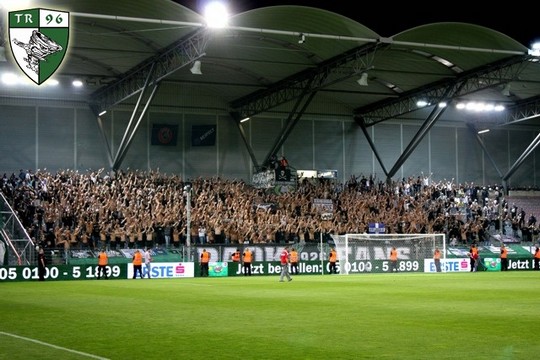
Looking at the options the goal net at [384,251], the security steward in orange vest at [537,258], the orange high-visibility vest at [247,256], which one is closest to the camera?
the orange high-visibility vest at [247,256]

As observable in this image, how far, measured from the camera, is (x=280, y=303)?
22.1 meters

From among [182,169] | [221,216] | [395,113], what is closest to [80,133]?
[182,169]

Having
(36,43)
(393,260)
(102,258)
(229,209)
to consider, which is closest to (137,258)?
(102,258)

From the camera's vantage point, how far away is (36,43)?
23.5 m

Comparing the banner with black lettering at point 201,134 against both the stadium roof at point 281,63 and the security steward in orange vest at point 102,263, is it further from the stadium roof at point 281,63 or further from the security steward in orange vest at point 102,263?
the security steward in orange vest at point 102,263

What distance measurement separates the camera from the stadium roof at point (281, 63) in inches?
1633

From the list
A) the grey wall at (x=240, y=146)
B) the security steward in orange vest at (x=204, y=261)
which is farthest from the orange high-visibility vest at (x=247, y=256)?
the grey wall at (x=240, y=146)

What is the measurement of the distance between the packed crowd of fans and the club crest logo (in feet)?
65.2

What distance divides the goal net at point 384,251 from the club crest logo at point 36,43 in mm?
26014

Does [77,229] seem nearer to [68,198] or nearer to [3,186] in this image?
[68,198]

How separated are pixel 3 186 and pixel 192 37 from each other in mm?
13669

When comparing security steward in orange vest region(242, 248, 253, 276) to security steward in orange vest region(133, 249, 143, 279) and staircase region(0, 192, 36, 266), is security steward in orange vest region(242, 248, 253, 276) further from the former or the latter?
staircase region(0, 192, 36, 266)

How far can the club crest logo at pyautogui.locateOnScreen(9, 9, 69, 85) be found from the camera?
23.1 m

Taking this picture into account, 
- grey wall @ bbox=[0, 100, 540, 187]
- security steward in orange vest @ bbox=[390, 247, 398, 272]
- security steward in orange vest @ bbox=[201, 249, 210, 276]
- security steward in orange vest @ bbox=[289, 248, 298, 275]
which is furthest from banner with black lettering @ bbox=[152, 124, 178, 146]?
security steward in orange vest @ bbox=[390, 247, 398, 272]
